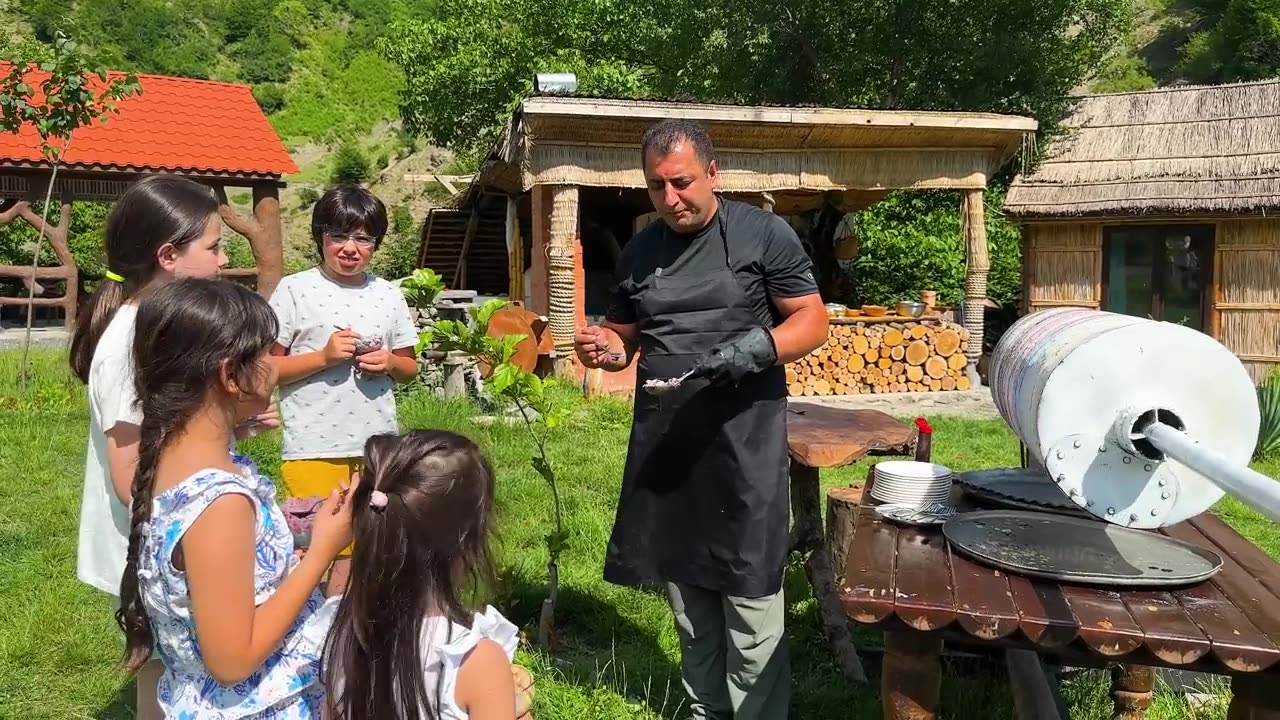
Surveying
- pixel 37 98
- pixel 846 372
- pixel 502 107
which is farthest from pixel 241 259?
pixel 846 372

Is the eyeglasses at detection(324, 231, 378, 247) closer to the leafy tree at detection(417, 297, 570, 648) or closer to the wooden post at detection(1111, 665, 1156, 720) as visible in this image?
the leafy tree at detection(417, 297, 570, 648)

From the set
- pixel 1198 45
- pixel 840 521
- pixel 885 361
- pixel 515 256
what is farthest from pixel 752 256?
pixel 1198 45

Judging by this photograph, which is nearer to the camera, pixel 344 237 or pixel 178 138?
pixel 344 237

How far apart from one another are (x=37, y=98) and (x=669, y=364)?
10088 millimetres

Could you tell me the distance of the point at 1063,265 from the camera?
38.8 feet

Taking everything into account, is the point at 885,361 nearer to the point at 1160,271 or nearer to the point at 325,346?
the point at 1160,271

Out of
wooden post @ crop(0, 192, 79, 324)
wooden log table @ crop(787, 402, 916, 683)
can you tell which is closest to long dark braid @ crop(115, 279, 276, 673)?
wooden log table @ crop(787, 402, 916, 683)

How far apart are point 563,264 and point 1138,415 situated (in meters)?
6.47

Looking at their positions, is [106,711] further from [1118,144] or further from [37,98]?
[1118,144]

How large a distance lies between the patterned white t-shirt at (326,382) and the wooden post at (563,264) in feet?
16.4

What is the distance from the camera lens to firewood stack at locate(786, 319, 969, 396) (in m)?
9.26

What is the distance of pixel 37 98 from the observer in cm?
947

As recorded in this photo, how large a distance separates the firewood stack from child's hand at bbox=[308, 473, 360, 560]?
7.88m

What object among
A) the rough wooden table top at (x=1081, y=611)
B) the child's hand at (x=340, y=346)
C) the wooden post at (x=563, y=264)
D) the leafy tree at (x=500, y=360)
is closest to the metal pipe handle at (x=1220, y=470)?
the rough wooden table top at (x=1081, y=611)
